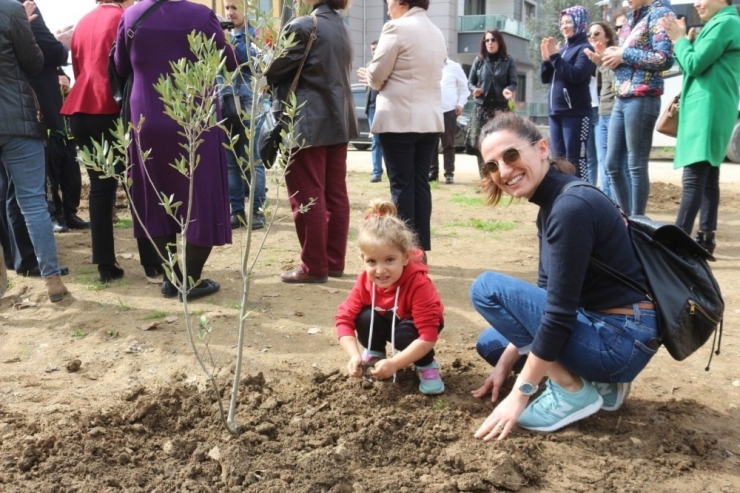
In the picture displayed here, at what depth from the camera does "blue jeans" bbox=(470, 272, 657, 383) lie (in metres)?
2.72

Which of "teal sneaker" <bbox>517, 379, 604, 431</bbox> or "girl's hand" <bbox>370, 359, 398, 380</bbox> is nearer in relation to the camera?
"teal sneaker" <bbox>517, 379, 604, 431</bbox>

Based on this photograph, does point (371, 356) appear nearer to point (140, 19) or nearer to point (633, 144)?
point (140, 19)

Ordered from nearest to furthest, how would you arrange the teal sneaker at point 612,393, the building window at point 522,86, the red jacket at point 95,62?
the teal sneaker at point 612,393 < the red jacket at point 95,62 < the building window at point 522,86

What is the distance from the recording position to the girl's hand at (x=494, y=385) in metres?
3.09

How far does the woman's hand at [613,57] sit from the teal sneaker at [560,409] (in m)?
3.60

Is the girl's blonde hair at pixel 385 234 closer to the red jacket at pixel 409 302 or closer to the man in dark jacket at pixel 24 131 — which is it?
the red jacket at pixel 409 302

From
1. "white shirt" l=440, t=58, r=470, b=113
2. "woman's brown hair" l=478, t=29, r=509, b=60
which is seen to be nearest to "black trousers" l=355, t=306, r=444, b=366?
"woman's brown hair" l=478, t=29, r=509, b=60

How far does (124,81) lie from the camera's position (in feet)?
15.2

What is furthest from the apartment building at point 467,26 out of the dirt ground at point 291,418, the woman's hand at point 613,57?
the dirt ground at point 291,418

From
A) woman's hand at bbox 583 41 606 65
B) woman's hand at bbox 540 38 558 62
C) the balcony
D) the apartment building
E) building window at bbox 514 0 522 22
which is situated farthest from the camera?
building window at bbox 514 0 522 22

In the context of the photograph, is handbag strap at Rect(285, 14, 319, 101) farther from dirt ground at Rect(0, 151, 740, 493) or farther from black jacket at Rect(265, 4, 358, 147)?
dirt ground at Rect(0, 151, 740, 493)

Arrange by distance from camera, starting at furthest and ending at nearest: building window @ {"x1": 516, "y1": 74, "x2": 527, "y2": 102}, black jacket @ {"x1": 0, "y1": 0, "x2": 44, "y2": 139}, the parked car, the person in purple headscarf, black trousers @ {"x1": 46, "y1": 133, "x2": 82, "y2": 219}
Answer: building window @ {"x1": 516, "y1": 74, "x2": 527, "y2": 102} < the parked car < black trousers @ {"x1": 46, "y1": 133, "x2": 82, "y2": 219} < the person in purple headscarf < black jacket @ {"x1": 0, "y1": 0, "x2": 44, "y2": 139}

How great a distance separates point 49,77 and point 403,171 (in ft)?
9.99

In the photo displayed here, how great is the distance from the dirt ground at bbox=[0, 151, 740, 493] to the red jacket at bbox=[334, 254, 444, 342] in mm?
291
